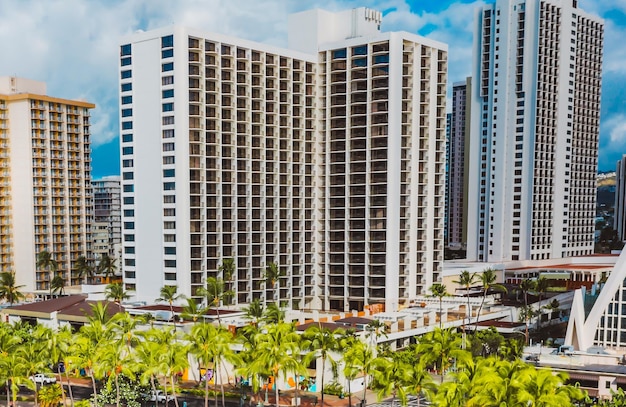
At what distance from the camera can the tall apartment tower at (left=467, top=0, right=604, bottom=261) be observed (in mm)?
147375

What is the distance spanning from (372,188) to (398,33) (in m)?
26.2

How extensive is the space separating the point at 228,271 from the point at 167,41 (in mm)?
35972

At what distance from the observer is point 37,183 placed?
13762 centimetres

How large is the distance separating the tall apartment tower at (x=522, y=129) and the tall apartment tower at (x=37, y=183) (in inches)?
3723

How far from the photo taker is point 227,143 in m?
101

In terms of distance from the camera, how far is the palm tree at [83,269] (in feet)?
447

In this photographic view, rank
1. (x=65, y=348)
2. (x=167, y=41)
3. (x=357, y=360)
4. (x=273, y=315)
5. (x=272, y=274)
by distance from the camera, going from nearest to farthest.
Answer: (x=357, y=360) → (x=65, y=348) → (x=273, y=315) → (x=167, y=41) → (x=272, y=274)

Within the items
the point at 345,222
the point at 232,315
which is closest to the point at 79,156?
the point at 345,222

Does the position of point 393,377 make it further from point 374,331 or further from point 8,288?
point 8,288

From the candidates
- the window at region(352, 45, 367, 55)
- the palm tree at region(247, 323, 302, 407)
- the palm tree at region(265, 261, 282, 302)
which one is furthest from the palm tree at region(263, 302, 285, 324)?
the window at region(352, 45, 367, 55)

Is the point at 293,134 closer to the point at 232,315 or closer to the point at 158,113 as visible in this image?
the point at 158,113

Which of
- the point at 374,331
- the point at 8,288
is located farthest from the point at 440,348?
the point at 8,288

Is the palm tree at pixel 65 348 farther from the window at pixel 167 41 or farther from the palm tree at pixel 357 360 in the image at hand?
the window at pixel 167 41

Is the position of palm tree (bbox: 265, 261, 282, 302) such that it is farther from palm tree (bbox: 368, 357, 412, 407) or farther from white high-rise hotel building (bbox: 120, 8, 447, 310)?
palm tree (bbox: 368, 357, 412, 407)
